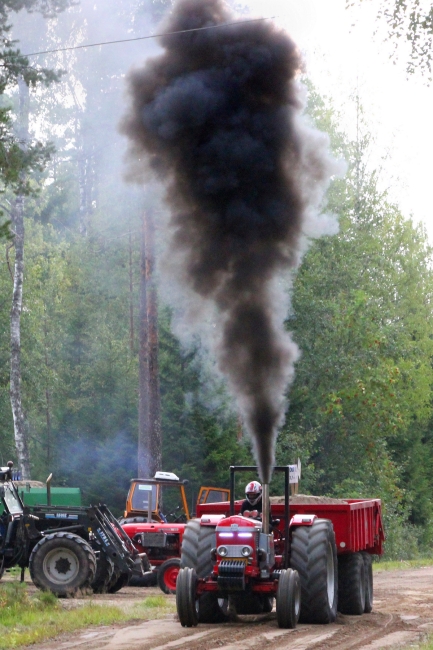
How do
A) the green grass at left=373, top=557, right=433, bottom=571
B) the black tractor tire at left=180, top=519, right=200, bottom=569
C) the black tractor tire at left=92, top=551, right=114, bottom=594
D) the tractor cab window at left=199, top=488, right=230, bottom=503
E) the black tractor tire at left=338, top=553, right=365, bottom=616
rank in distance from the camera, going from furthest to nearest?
the green grass at left=373, top=557, right=433, bottom=571, the tractor cab window at left=199, top=488, right=230, bottom=503, the black tractor tire at left=92, top=551, right=114, bottom=594, the black tractor tire at left=338, top=553, right=365, bottom=616, the black tractor tire at left=180, top=519, right=200, bottom=569

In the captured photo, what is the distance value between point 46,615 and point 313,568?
3393mm

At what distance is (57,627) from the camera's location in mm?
11195

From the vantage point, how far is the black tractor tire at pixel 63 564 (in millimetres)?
15828

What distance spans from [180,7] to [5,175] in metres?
4.27

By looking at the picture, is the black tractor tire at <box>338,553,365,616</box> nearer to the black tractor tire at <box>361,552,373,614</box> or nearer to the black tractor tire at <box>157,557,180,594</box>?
the black tractor tire at <box>361,552,373,614</box>

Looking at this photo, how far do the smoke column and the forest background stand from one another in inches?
271

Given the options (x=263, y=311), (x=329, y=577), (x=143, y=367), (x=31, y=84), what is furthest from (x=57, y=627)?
(x=143, y=367)

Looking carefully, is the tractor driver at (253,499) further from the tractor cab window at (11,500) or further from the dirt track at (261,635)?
the tractor cab window at (11,500)

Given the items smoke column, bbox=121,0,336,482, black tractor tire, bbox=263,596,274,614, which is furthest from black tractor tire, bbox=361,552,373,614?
smoke column, bbox=121,0,336,482

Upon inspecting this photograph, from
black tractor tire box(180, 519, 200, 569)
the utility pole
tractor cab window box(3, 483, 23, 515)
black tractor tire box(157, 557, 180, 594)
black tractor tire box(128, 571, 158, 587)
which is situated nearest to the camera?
black tractor tire box(180, 519, 200, 569)

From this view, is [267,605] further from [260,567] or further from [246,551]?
[246,551]

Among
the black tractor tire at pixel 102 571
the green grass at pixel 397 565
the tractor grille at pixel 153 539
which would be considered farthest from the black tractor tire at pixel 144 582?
the green grass at pixel 397 565

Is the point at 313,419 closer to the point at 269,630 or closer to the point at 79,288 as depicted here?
the point at 79,288

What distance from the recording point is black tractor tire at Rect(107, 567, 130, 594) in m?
16.6
